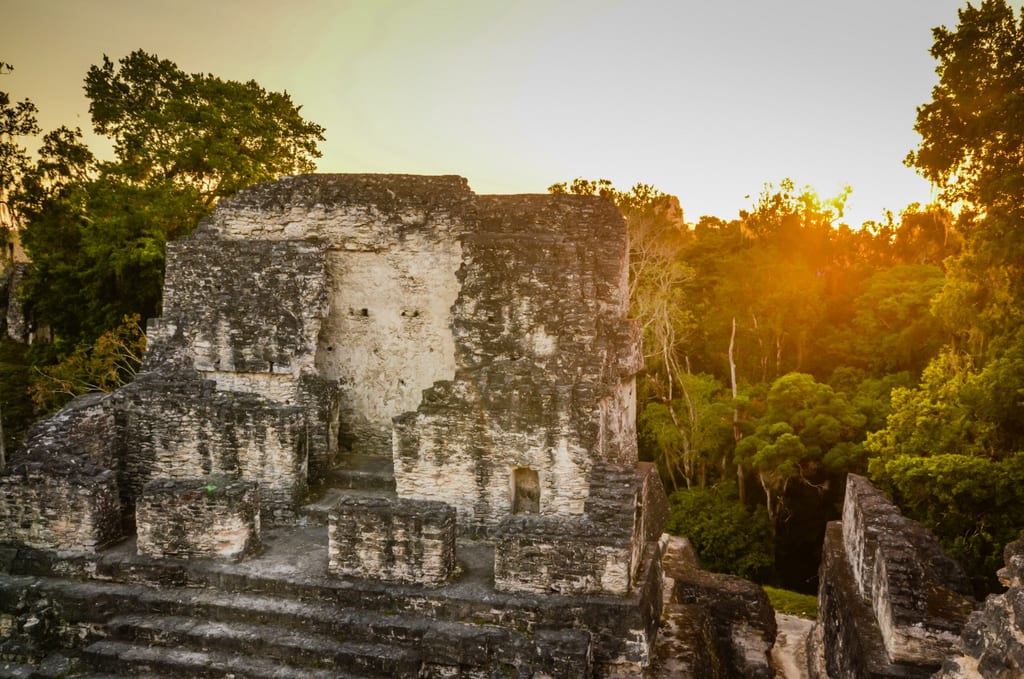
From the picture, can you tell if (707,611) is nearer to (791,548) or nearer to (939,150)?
→ (939,150)

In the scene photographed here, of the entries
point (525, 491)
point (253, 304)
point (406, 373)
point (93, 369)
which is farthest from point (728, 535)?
point (93, 369)

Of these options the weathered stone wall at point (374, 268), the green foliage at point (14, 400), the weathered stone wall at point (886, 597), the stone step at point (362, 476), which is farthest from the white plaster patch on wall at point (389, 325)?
the green foliage at point (14, 400)

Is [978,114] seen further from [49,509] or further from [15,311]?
[15,311]

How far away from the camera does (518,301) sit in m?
8.91

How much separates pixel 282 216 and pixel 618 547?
23.4ft

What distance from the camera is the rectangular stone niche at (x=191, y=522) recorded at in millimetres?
7863

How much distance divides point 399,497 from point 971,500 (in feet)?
27.1

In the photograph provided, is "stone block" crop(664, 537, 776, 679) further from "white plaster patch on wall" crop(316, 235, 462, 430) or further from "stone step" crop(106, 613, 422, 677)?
"white plaster patch on wall" crop(316, 235, 462, 430)

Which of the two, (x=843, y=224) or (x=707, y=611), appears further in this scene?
(x=843, y=224)

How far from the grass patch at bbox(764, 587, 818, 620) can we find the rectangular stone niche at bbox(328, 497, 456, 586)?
6.64m

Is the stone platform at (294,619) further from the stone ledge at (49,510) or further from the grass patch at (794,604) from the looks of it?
the grass patch at (794,604)

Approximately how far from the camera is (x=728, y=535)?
14.4 meters

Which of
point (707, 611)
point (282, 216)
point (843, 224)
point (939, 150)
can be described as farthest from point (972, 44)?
point (843, 224)

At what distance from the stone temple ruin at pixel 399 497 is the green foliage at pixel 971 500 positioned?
1754 millimetres
